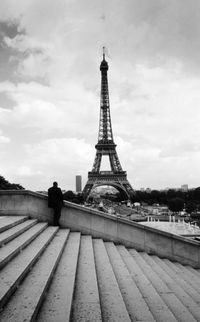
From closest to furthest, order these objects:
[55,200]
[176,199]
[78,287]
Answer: [78,287], [55,200], [176,199]

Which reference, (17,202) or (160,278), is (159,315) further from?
(17,202)

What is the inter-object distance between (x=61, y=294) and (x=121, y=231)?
5.23 meters

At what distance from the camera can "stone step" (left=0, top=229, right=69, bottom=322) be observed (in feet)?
9.85

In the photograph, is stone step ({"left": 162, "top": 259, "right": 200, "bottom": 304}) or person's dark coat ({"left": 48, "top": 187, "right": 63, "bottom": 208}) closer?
stone step ({"left": 162, "top": 259, "right": 200, "bottom": 304})

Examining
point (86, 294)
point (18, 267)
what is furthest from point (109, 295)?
point (18, 267)

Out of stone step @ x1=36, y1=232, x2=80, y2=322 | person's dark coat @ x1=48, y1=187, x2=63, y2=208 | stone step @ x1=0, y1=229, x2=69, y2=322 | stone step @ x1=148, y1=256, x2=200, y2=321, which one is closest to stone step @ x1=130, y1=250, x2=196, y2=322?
stone step @ x1=148, y1=256, x2=200, y2=321

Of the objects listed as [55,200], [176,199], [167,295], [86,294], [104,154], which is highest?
[104,154]

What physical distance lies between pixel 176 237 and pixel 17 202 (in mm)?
5804

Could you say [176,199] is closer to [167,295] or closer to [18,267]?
[167,295]

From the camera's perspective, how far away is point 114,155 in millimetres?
70438

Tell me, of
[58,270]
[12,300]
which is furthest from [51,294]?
[58,270]

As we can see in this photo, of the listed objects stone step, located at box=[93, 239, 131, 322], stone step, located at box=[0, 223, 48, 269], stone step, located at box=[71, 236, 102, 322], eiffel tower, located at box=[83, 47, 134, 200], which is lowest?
stone step, located at box=[93, 239, 131, 322]

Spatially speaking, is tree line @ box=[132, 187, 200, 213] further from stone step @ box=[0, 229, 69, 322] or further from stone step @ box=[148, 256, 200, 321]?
stone step @ box=[0, 229, 69, 322]

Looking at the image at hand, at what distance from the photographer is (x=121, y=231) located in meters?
8.86
